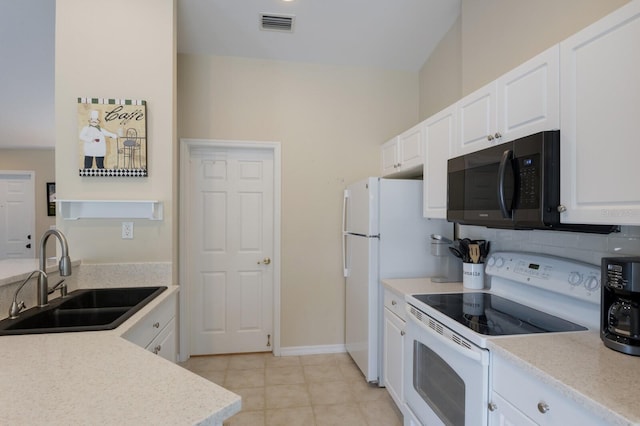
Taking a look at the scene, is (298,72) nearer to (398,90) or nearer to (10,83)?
(398,90)

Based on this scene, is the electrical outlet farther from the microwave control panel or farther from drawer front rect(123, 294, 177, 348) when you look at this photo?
the microwave control panel

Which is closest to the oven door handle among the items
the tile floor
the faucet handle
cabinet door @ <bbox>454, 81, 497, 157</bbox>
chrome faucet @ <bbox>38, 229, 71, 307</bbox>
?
the tile floor

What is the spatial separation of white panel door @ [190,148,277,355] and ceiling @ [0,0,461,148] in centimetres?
100

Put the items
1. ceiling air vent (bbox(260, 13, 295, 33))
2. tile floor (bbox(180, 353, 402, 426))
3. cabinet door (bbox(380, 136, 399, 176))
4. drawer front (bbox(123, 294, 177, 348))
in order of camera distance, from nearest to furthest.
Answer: drawer front (bbox(123, 294, 177, 348)) → tile floor (bbox(180, 353, 402, 426)) → ceiling air vent (bbox(260, 13, 295, 33)) → cabinet door (bbox(380, 136, 399, 176))

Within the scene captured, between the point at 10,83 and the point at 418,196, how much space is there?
4.59 metres

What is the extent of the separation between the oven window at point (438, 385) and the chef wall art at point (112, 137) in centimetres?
214

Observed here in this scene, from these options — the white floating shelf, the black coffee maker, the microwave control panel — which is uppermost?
the microwave control panel

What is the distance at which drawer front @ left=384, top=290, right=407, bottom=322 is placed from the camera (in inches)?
85.1

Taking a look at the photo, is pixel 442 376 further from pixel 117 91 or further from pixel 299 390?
pixel 117 91

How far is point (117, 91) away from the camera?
7.23 feet

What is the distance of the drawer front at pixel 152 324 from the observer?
4.99 feet

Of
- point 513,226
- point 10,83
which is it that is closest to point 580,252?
point 513,226

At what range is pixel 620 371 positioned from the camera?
1016 millimetres

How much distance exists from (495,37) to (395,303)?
6.37 feet
